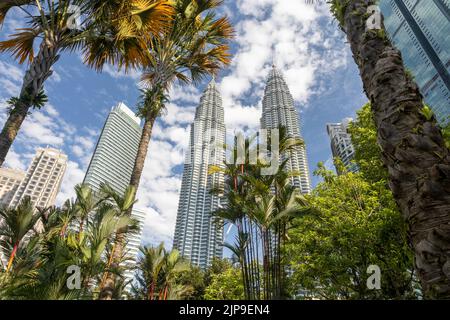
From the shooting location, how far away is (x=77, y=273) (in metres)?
3.84

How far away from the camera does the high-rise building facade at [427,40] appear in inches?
2346

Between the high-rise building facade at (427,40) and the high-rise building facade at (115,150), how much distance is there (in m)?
129

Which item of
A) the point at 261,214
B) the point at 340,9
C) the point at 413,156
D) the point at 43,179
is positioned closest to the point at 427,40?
the point at 261,214

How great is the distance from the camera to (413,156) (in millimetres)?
1765

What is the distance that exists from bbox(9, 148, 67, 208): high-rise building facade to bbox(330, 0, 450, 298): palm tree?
566 ft

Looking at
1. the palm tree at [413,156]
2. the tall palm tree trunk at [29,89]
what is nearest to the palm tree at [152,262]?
the tall palm tree trunk at [29,89]

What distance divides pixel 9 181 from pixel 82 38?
612ft

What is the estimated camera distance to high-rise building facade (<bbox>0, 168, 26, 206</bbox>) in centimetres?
13638

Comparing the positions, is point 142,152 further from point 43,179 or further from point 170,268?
point 43,179

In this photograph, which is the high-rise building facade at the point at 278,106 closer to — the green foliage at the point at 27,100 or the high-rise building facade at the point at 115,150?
the green foliage at the point at 27,100

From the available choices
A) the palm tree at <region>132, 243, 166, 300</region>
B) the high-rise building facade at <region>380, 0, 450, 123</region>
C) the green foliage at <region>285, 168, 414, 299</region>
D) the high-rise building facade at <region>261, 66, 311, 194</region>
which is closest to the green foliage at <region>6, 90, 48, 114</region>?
the palm tree at <region>132, 243, 166, 300</region>
